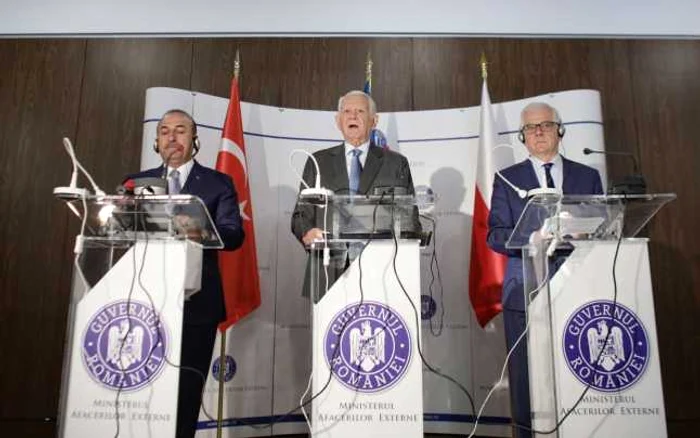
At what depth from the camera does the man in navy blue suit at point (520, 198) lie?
8.25ft

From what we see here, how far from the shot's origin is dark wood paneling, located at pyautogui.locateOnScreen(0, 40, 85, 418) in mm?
3977

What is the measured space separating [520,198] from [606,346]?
3.15ft

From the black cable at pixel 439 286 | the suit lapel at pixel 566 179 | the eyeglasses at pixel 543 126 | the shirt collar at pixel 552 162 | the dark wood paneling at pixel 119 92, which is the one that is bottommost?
the black cable at pixel 439 286

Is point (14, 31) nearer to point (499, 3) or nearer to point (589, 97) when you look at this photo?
Answer: point (499, 3)

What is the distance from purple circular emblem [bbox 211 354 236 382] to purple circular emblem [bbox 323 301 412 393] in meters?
1.62

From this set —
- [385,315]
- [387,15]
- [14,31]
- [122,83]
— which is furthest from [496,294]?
[14,31]

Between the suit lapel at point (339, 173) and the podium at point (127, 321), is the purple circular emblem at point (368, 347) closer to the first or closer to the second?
the podium at point (127, 321)

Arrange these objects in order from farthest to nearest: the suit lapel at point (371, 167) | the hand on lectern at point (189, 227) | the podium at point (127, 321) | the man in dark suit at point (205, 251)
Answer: the suit lapel at point (371, 167) < the man in dark suit at point (205, 251) < the hand on lectern at point (189, 227) < the podium at point (127, 321)

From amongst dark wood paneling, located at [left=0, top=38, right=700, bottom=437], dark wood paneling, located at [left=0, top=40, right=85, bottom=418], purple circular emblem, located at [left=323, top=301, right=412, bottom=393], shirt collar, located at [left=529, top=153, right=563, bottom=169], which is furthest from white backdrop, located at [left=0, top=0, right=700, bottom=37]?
purple circular emblem, located at [left=323, top=301, right=412, bottom=393]

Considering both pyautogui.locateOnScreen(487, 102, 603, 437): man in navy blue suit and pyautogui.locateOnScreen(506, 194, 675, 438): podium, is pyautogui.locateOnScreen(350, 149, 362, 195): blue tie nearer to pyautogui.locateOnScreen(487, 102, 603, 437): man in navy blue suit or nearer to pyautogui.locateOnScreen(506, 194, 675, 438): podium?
pyautogui.locateOnScreen(487, 102, 603, 437): man in navy blue suit

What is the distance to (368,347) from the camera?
81.4 inches

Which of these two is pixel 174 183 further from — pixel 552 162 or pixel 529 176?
pixel 552 162

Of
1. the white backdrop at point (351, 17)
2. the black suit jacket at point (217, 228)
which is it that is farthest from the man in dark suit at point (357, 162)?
the white backdrop at point (351, 17)

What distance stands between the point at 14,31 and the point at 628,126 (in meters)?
4.54
